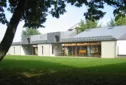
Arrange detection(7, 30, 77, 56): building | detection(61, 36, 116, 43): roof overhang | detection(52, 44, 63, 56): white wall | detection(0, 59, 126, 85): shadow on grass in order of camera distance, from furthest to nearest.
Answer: detection(52, 44, 63, 56): white wall < detection(7, 30, 77, 56): building < detection(61, 36, 116, 43): roof overhang < detection(0, 59, 126, 85): shadow on grass

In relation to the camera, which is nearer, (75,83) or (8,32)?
(8,32)

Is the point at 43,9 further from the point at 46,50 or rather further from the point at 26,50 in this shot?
the point at 26,50

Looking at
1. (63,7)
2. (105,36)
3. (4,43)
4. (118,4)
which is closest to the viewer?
(4,43)

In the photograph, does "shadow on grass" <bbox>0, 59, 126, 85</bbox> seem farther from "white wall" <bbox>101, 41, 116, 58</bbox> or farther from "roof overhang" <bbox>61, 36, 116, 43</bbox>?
"roof overhang" <bbox>61, 36, 116, 43</bbox>

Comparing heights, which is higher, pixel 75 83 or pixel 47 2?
pixel 47 2

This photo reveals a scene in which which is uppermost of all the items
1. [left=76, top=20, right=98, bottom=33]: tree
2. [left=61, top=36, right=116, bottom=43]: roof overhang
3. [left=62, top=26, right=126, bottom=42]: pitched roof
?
[left=76, top=20, right=98, bottom=33]: tree

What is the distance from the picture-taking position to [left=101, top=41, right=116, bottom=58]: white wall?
132 ft

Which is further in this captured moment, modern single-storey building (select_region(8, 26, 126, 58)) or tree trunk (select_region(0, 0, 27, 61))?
modern single-storey building (select_region(8, 26, 126, 58))

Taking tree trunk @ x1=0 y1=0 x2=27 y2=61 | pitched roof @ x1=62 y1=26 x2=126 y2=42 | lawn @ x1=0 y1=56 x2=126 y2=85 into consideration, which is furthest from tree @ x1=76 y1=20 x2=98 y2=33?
tree trunk @ x1=0 y1=0 x2=27 y2=61

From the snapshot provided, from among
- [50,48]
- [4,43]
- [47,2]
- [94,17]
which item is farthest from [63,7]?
[50,48]

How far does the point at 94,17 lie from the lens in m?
A: 12.5

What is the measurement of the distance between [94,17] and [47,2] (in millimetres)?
2665

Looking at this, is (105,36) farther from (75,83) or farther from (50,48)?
(75,83)

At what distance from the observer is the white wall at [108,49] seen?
40.4 m
